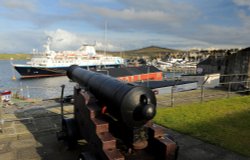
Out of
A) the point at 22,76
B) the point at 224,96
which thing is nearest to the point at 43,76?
the point at 22,76

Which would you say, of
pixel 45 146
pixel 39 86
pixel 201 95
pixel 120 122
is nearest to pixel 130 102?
pixel 120 122

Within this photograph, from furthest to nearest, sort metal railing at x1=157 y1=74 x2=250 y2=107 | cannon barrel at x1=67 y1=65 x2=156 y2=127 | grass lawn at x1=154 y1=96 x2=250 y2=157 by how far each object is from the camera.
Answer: metal railing at x1=157 y1=74 x2=250 y2=107, grass lawn at x1=154 y1=96 x2=250 y2=157, cannon barrel at x1=67 y1=65 x2=156 y2=127

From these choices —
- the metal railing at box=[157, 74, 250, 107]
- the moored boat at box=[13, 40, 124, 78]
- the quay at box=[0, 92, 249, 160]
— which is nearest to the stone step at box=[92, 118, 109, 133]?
the quay at box=[0, 92, 249, 160]

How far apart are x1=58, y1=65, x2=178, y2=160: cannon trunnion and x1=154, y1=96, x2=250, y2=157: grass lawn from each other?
2383mm

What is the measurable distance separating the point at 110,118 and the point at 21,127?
4.09m

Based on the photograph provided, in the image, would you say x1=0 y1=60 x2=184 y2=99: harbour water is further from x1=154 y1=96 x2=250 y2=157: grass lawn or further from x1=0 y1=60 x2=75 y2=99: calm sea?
x1=154 y1=96 x2=250 y2=157: grass lawn

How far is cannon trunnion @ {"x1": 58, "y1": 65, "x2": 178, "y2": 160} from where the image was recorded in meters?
3.69

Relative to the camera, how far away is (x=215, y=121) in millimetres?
7820

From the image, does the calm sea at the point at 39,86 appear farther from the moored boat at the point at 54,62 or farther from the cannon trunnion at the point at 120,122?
the cannon trunnion at the point at 120,122

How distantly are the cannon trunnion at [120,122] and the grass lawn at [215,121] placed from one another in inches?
93.8

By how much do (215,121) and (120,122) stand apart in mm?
4720

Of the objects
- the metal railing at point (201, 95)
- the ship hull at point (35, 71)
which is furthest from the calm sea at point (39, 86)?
the metal railing at point (201, 95)

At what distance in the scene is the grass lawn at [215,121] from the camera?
20.2 ft

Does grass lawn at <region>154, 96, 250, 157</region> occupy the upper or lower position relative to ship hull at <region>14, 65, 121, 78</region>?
upper
